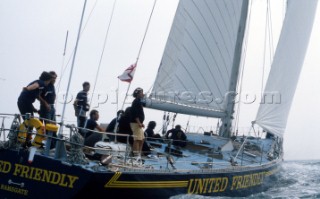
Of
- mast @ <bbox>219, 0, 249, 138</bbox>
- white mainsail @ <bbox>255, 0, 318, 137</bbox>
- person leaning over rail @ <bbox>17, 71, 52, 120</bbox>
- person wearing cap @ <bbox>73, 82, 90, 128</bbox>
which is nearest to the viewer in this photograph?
person leaning over rail @ <bbox>17, 71, 52, 120</bbox>

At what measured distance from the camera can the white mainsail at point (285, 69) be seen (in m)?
Answer: 15.1

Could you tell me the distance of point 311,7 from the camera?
16.2 m

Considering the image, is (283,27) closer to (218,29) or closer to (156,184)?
(218,29)

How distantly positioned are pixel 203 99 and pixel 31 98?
242 inches

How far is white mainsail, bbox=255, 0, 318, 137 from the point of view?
15.1 metres

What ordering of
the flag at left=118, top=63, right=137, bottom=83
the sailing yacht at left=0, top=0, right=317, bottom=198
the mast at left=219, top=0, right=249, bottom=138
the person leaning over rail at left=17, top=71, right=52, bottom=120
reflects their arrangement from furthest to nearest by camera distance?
1. the mast at left=219, top=0, right=249, bottom=138
2. the flag at left=118, top=63, right=137, bottom=83
3. the person leaning over rail at left=17, top=71, right=52, bottom=120
4. the sailing yacht at left=0, top=0, right=317, bottom=198

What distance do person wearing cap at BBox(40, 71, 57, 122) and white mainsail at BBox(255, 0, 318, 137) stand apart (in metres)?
6.81

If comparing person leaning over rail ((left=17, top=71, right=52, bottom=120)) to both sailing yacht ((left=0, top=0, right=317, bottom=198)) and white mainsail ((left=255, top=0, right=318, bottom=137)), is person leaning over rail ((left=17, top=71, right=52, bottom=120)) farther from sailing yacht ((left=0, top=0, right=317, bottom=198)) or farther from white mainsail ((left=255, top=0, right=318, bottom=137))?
white mainsail ((left=255, top=0, right=318, bottom=137))

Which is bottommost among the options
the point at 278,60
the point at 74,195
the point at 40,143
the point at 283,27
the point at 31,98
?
the point at 74,195

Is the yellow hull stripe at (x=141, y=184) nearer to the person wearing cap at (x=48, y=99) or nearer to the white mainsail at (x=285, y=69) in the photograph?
the person wearing cap at (x=48, y=99)

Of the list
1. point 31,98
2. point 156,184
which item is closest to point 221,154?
point 156,184

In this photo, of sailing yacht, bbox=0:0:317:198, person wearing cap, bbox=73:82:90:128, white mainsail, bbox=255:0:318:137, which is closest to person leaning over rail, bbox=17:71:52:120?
sailing yacht, bbox=0:0:317:198

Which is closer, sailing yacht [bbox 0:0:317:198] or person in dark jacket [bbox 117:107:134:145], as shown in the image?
sailing yacht [bbox 0:0:317:198]

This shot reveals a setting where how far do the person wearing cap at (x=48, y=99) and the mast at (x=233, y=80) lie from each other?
6.22 m
